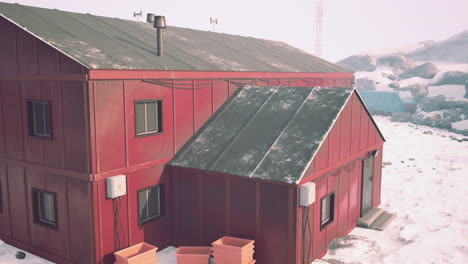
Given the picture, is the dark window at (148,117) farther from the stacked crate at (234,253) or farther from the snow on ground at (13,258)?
the snow on ground at (13,258)

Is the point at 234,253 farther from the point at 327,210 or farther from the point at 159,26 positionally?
the point at 159,26

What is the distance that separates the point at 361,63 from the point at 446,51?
59.4m

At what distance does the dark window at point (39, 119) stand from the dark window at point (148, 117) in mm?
2732

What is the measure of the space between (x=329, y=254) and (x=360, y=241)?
1.34m

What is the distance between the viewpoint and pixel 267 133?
1330 centimetres

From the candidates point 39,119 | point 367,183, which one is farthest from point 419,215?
point 39,119

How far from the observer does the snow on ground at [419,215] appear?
1311cm

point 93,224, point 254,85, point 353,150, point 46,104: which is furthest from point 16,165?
point 353,150

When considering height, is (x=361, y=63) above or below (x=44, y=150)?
above

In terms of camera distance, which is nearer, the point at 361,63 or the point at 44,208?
the point at 44,208

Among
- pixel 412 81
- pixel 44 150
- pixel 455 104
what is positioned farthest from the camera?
pixel 412 81

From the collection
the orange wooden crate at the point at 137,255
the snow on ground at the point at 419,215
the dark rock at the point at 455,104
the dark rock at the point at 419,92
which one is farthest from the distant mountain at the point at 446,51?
the orange wooden crate at the point at 137,255

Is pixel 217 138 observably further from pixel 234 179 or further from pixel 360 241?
pixel 360 241

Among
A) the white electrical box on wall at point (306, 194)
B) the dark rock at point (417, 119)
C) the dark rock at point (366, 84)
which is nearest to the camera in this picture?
the white electrical box on wall at point (306, 194)
